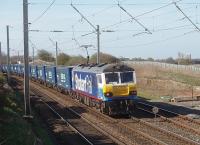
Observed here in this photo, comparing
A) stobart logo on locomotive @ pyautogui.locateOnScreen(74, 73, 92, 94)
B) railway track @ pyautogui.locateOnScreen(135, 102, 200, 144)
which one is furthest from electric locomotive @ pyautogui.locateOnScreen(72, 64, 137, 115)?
stobart logo on locomotive @ pyautogui.locateOnScreen(74, 73, 92, 94)

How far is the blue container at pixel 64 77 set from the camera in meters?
41.0

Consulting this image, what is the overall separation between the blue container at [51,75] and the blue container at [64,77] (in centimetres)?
233

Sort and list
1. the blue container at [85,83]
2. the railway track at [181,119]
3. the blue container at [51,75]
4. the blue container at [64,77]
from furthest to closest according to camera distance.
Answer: the blue container at [51,75] → the blue container at [64,77] → the blue container at [85,83] → the railway track at [181,119]

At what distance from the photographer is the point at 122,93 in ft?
89.1

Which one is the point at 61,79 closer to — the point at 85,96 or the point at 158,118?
the point at 85,96

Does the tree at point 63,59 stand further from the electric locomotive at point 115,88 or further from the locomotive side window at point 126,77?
the locomotive side window at point 126,77

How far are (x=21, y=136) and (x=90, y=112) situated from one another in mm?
14533

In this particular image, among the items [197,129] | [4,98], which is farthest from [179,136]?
[4,98]

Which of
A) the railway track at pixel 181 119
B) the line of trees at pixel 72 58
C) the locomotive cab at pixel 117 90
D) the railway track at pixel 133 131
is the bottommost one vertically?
the railway track at pixel 133 131

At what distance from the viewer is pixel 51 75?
54.3 m

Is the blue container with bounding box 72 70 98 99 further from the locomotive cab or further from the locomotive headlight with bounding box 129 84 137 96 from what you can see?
the locomotive headlight with bounding box 129 84 137 96

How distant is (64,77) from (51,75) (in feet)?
35.5

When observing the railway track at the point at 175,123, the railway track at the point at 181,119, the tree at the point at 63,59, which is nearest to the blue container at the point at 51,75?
the railway track at the point at 181,119

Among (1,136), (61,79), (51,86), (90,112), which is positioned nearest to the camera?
(1,136)
